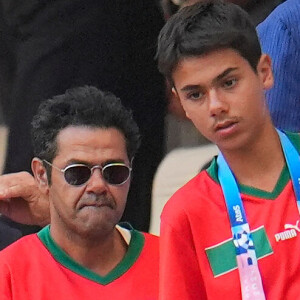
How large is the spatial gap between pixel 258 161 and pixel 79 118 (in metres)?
0.57

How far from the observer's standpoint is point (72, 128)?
3014mm

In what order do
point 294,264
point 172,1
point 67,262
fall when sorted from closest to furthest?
point 294,264 < point 67,262 < point 172,1

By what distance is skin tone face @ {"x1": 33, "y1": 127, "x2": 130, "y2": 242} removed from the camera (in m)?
2.89

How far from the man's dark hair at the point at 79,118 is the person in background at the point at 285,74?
393mm

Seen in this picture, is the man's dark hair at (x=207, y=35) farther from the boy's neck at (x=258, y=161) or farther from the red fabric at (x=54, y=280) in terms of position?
the red fabric at (x=54, y=280)

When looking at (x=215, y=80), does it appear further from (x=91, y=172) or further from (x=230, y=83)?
(x=91, y=172)

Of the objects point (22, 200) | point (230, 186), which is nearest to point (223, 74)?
point (230, 186)

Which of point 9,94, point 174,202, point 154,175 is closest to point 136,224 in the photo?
point 154,175

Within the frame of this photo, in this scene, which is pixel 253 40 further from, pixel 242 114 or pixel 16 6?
pixel 16 6

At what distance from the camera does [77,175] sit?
2.93 m

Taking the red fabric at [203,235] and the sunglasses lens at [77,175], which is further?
the sunglasses lens at [77,175]

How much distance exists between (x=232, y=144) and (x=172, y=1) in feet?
3.64

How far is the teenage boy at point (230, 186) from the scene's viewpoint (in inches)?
101

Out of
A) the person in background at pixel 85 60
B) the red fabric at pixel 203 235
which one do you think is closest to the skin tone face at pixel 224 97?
the red fabric at pixel 203 235
